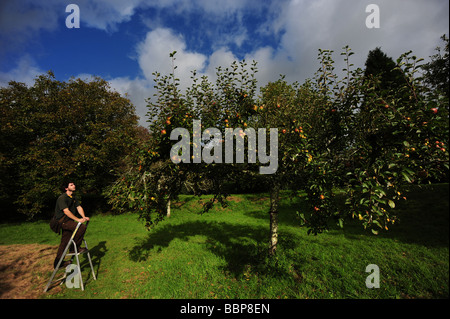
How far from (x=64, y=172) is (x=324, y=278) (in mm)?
16403

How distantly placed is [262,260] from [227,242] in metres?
3.12

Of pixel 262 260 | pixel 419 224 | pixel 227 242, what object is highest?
pixel 419 224

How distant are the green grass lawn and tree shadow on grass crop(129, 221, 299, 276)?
0.14ft

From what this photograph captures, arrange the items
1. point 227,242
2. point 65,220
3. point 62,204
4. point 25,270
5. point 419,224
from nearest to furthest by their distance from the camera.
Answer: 1. point 62,204
2. point 65,220
3. point 25,270
4. point 227,242
5. point 419,224

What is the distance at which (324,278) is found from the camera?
5.70 meters

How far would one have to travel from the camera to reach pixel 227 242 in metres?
9.02

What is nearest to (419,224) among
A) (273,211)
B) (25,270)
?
(273,211)

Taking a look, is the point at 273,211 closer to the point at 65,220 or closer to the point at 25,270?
the point at 65,220

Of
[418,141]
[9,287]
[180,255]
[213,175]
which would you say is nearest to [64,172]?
[9,287]

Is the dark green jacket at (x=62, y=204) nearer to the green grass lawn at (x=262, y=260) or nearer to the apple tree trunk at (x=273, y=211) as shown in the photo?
the green grass lawn at (x=262, y=260)

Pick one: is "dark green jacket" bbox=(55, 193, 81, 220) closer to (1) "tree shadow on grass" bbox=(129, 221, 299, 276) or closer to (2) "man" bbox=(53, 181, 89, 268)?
(2) "man" bbox=(53, 181, 89, 268)

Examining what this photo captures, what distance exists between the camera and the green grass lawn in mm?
5328

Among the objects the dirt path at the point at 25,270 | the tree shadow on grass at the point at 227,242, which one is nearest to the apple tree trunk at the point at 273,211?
the tree shadow on grass at the point at 227,242
